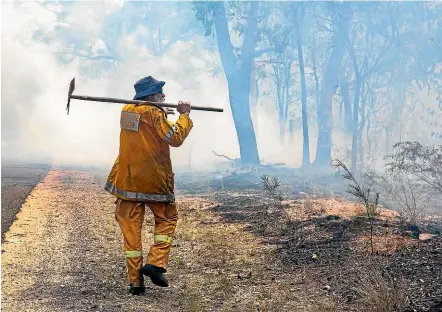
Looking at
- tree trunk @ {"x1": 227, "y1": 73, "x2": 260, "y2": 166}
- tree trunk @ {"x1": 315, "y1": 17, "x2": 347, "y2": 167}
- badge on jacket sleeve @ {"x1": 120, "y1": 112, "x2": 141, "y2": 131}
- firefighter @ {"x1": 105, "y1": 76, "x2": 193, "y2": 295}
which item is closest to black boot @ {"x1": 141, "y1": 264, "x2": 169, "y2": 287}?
firefighter @ {"x1": 105, "y1": 76, "x2": 193, "y2": 295}

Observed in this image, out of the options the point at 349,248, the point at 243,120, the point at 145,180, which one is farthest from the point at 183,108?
the point at 243,120

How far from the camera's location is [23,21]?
40.2 metres

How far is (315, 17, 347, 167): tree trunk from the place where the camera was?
79.7 feet

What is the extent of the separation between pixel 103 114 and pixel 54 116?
4.77 meters

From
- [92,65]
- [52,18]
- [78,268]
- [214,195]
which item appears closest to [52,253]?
[78,268]

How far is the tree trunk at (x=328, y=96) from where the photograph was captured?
24.3 metres

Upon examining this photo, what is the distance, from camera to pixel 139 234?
205 inches

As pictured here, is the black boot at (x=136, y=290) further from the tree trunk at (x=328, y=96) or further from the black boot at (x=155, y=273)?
the tree trunk at (x=328, y=96)

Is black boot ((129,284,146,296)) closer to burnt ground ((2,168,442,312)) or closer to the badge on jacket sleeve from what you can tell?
burnt ground ((2,168,442,312))

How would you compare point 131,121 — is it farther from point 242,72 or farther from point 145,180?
point 242,72

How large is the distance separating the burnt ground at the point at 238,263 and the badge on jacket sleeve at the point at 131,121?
4.32 ft

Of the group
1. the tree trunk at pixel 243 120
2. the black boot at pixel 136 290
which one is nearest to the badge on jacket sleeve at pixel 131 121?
the black boot at pixel 136 290

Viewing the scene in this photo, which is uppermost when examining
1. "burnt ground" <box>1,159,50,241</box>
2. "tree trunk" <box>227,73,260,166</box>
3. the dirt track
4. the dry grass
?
"tree trunk" <box>227,73,260,166</box>

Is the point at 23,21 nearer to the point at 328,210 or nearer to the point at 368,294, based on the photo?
the point at 328,210
